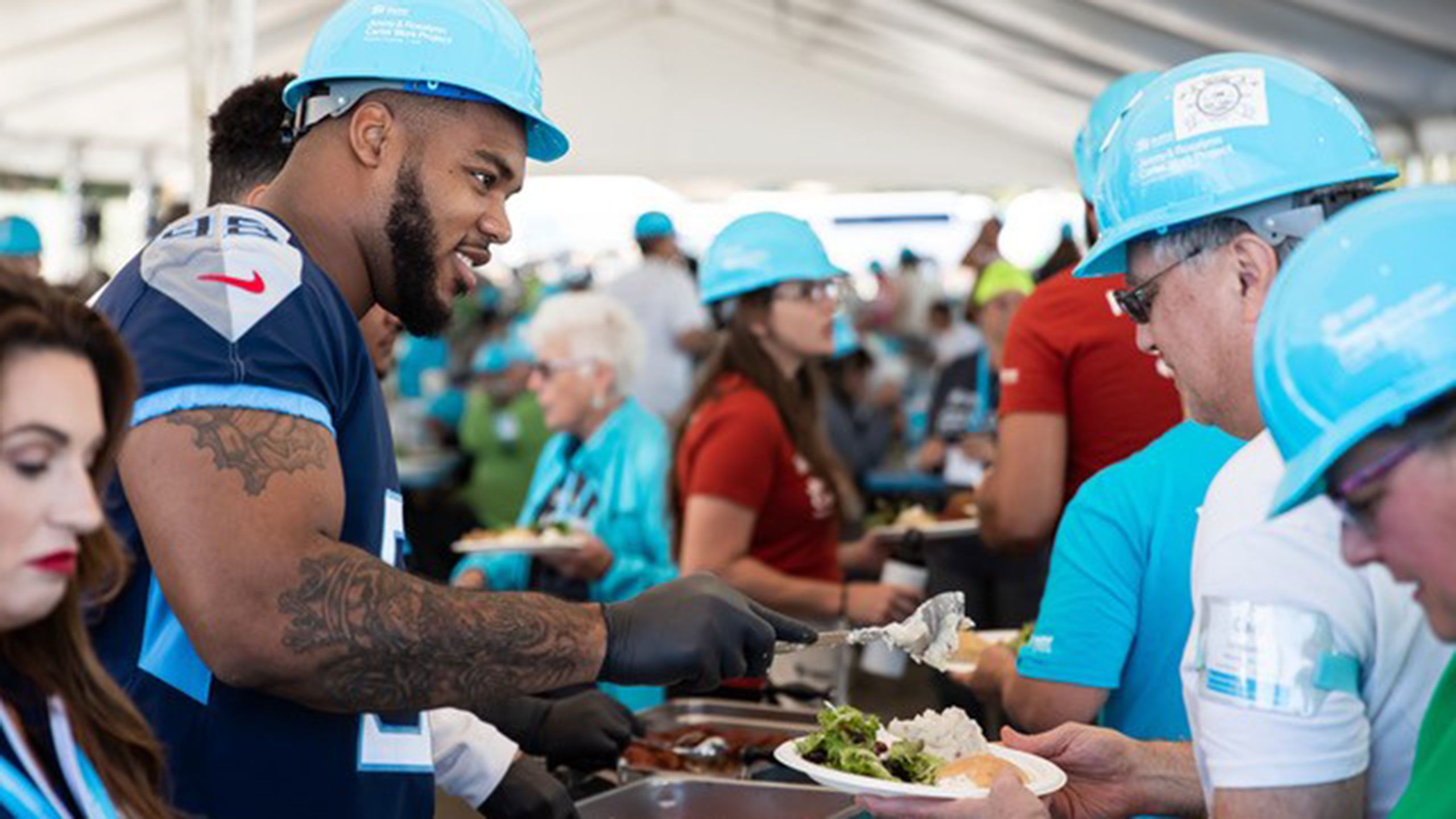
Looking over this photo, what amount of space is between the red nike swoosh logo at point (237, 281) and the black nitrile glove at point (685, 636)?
19.1 inches

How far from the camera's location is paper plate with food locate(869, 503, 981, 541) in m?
4.62

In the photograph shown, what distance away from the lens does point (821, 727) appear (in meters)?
2.11

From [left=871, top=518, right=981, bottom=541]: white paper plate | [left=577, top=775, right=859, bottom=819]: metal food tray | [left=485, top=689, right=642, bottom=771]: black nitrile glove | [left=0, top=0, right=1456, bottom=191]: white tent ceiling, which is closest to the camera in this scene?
[left=577, top=775, right=859, bottom=819]: metal food tray

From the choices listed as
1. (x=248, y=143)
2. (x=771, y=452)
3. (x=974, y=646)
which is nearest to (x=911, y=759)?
(x=974, y=646)

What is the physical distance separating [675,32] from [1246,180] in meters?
13.4

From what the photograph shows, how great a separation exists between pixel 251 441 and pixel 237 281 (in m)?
0.18

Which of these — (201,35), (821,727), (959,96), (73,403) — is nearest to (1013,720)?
(821,727)

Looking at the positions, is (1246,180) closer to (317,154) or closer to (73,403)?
(317,154)

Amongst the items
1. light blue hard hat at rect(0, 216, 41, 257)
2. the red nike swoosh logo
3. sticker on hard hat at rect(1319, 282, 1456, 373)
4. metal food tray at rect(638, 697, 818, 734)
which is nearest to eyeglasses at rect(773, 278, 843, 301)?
metal food tray at rect(638, 697, 818, 734)

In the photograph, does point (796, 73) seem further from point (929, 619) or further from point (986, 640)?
point (929, 619)

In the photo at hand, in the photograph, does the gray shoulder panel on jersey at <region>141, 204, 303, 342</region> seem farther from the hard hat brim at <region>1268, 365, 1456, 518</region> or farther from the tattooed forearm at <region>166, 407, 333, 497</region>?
the hard hat brim at <region>1268, 365, 1456, 518</region>

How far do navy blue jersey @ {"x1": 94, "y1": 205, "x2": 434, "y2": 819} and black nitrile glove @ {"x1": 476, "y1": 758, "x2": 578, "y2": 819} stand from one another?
14.5 inches

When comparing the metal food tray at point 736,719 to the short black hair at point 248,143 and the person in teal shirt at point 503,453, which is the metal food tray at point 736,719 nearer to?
the short black hair at point 248,143

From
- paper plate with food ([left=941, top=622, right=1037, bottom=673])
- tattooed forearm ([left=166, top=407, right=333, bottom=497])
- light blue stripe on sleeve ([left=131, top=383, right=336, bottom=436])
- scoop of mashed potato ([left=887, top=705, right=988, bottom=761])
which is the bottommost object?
paper plate with food ([left=941, top=622, right=1037, bottom=673])
